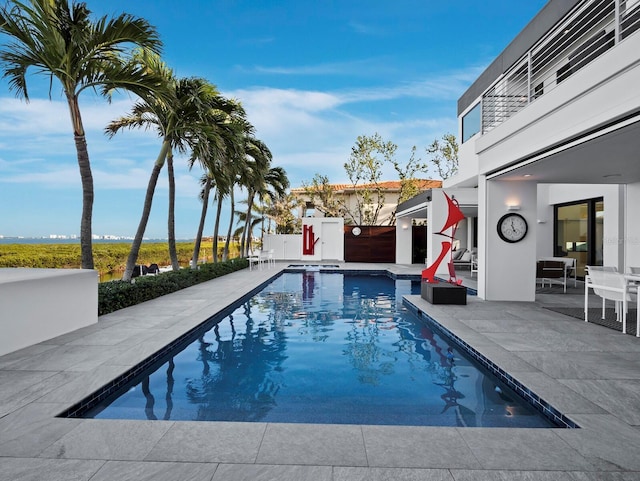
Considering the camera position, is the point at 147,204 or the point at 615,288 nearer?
the point at 615,288

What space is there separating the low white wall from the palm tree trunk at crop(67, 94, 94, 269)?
0.98m

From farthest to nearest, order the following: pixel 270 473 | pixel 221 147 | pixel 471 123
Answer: pixel 471 123 < pixel 221 147 < pixel 270 473

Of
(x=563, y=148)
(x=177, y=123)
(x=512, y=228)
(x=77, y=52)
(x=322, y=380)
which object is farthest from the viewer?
(x=177, y=123)

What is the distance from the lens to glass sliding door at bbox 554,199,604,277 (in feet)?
38.0

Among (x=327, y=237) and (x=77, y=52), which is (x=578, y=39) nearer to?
(x=77, y=52)

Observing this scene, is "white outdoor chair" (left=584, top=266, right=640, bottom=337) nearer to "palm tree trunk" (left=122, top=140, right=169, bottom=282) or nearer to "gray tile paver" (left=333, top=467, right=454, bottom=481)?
"gray tile paver" (left=333, top=467, right=454, bottom=481)

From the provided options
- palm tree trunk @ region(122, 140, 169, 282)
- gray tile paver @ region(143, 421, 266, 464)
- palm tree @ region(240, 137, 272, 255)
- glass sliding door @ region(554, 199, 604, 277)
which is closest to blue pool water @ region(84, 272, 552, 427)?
gray tile paver @ region(143, 421, 266, 464)

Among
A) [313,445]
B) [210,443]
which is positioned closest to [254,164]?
[210,443]

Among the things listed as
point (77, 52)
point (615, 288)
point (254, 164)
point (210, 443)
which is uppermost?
point (254, 164)

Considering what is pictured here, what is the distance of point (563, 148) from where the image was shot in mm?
5832

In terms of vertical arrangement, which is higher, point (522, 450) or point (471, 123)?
point (471, 123)

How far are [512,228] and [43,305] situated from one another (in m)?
8.33

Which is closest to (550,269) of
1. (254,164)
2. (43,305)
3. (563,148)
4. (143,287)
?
(563,148)

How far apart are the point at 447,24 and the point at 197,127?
1367cm
